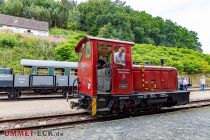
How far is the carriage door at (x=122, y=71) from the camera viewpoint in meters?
9.81

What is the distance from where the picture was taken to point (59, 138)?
7109 mm

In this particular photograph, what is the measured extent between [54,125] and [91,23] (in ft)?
217

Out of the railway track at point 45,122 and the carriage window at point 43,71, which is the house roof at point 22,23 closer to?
the carriage window at point 43,71

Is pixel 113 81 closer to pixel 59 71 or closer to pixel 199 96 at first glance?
pixel 59 71

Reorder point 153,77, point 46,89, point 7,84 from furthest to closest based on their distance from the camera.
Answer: point 46,89 < point 7,84 < point 153,77

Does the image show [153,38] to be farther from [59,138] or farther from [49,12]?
[59,138]

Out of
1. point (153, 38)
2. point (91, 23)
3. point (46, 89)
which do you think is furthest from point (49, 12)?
point (46, 89)

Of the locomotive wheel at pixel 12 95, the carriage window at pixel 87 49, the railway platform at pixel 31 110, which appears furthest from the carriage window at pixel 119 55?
the locomotive wheel at pixel 12 95

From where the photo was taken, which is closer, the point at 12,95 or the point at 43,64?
the point at 12,95

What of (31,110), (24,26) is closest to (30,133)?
(31,110)

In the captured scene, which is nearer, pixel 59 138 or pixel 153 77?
pixel 59 138

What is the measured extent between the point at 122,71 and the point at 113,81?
606 mm

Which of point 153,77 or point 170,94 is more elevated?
point 153,77

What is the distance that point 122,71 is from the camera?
9.97 metres
